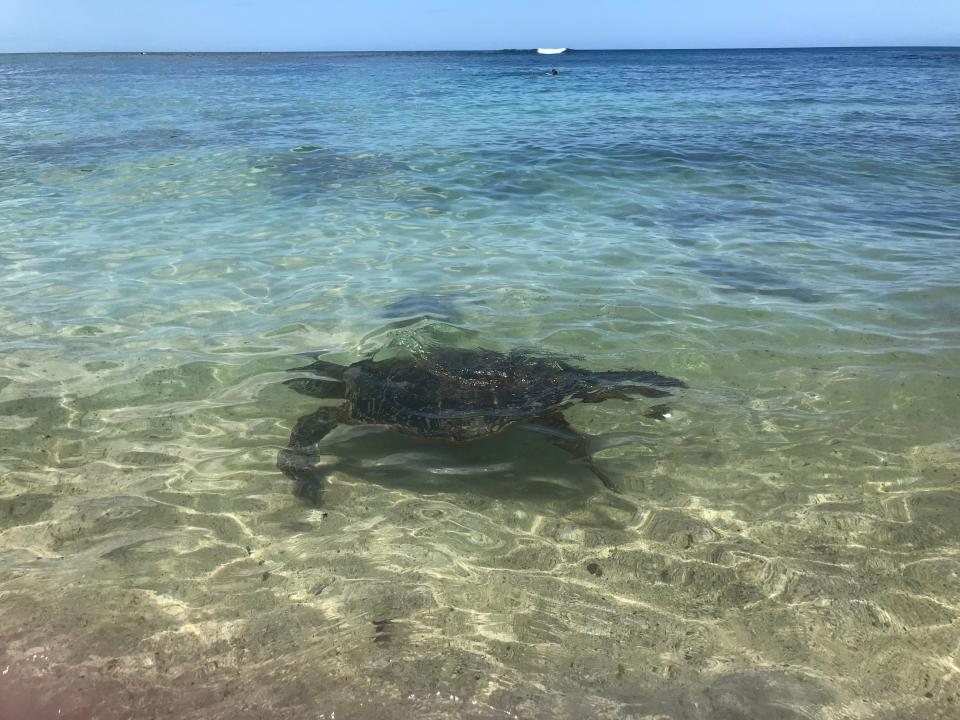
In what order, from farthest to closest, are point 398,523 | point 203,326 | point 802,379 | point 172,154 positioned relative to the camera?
point 172,154, point 203,326, point 802,379, point 398,523

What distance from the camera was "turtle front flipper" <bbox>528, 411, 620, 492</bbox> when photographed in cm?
404

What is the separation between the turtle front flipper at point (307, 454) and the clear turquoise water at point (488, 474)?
115 mm

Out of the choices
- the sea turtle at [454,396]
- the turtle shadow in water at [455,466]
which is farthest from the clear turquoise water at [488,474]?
the sea turtle at [454,396]

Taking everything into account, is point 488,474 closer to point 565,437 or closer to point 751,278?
point 565,437

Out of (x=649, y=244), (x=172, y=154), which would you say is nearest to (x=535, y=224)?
(x=649, y=244)

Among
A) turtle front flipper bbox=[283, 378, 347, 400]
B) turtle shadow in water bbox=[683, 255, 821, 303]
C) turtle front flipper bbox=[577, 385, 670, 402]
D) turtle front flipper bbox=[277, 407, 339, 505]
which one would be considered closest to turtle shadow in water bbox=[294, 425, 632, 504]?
turtle front flipper bbox=[277, 407, 339, 505]

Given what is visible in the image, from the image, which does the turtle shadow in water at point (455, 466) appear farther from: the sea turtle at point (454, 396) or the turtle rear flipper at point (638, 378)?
the turtle rear flipper at point (638, 378)

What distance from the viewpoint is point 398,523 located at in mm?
3520

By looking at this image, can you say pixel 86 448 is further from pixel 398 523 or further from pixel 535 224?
pixel 535 224

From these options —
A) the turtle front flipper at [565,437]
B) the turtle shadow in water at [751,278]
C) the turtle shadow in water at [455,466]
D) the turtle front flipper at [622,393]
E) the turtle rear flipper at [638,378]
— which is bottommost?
the turtle shadow in water at [455,466]

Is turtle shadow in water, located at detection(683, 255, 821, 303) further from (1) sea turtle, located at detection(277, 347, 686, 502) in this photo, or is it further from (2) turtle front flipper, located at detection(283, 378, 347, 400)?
(2) turtle front flipper, located at detection(283, 378, 347, 400)

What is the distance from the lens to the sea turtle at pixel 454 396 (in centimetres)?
402

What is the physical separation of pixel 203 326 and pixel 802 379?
531 centimetres

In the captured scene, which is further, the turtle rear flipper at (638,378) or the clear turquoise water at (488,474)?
the turtle rear flipper at (638,378)
